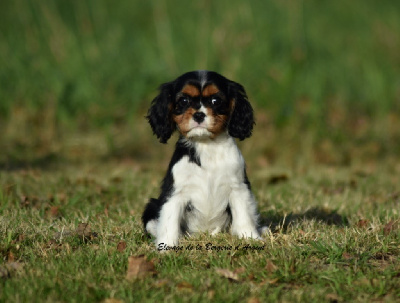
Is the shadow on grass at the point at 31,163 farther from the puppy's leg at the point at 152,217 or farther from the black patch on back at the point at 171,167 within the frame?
the black patch on back at the point at 171,167

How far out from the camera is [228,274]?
12.6 ft

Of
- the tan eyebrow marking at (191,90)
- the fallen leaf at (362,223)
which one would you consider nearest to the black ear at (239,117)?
the tan eyebrow marking at (191,90)

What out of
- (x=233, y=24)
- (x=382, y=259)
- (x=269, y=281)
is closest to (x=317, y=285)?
(x=269, y=281)

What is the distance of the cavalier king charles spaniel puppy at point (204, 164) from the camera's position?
4.61m

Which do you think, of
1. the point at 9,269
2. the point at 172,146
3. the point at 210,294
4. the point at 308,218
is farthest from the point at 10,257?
the point at 172,146

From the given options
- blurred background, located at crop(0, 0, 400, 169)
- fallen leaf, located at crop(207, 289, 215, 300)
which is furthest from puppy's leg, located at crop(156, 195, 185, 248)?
blurred background, located at crop(0, 0, 400, 169)

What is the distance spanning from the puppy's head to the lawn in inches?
32.0

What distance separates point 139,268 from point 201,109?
1283 mm

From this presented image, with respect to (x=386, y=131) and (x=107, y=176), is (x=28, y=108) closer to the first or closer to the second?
(x=107, y=176)

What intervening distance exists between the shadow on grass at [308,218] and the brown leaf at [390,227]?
500 mm

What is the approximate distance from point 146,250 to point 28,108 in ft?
20.2

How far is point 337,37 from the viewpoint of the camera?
13.2 m

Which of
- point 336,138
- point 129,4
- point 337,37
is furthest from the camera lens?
point 129,4

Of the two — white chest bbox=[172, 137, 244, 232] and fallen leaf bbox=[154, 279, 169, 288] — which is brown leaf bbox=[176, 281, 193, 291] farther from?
white chest bbox=[172, 137, 244, 232]
